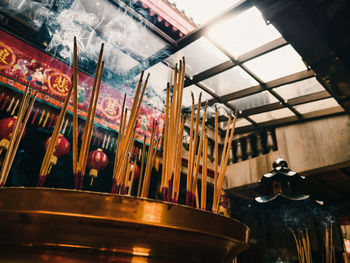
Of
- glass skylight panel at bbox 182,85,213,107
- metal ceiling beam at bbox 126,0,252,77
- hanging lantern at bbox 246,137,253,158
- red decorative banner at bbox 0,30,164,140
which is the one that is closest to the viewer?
red decorative banner at bbox 0,30,164,140

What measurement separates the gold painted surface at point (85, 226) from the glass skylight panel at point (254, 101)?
17.4 ft

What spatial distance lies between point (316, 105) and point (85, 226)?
5.90m

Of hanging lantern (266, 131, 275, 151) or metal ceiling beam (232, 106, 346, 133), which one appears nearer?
metal ceiling beam (232, 106, 346, 133)

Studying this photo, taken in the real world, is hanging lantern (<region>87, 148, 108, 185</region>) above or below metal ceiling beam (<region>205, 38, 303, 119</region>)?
below

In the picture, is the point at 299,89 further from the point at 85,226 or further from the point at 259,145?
the point at 85,226

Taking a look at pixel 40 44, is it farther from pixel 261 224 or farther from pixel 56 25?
pixel 261 224

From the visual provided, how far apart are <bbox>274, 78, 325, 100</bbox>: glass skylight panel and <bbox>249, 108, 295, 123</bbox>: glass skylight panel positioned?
556 millimetres

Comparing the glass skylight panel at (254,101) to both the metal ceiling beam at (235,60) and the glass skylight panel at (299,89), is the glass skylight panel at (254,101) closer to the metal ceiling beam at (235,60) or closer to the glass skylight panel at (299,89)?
the glass skylight panel at (299,89)

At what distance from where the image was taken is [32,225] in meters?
0.35

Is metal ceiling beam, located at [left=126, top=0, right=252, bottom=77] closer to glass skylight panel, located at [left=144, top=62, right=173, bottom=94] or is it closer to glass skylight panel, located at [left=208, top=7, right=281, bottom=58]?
glass skylight panel, located at [left=208, top=7, right=281, bottom=58]

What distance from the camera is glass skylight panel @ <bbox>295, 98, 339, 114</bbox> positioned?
16.1 ft

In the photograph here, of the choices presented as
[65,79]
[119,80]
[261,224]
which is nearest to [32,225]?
[65,79]

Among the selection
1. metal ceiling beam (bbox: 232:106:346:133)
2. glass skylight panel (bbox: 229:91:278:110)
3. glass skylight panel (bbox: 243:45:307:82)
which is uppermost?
A: glass skylight panel (bbox: 229:91:278:110)

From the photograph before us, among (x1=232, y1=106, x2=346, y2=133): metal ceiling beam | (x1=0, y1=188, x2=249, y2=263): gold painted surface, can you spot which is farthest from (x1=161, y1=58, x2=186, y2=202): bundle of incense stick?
(x1=232, y1=106, x2=346, y2=133): metal ceiling beam
